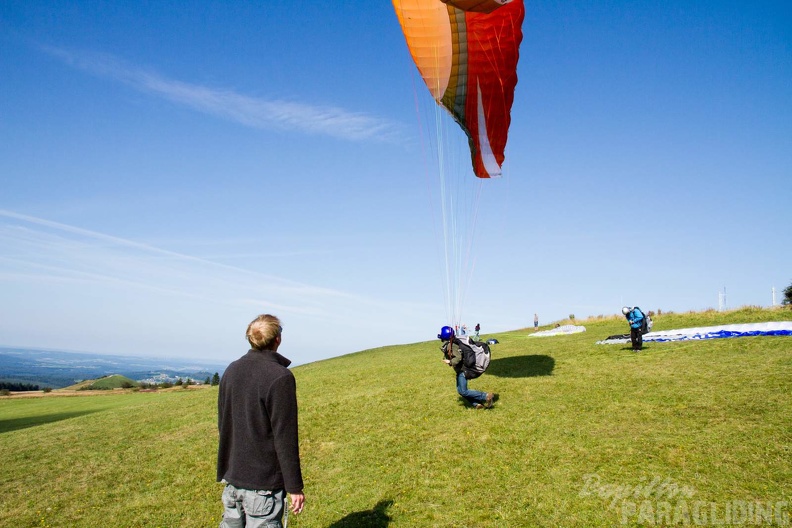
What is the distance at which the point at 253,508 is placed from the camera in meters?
3.92

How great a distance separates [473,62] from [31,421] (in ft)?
73.2

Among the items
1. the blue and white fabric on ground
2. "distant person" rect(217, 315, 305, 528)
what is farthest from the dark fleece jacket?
the blue and white fabric on ground

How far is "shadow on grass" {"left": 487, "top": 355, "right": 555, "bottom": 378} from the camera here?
49.1ft

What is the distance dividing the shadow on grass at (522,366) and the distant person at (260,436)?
11849mm

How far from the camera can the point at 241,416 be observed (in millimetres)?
3982

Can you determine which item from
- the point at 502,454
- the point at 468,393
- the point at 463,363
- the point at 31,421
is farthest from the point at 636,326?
the point at 31,421

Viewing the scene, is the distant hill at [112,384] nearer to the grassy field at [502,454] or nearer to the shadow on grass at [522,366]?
the grassy field at [502,454]

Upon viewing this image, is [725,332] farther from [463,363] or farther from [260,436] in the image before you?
[260,436]

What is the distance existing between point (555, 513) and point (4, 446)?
Answer: 15.6m

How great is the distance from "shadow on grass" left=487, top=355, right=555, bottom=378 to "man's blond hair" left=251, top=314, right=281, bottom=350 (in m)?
11.9

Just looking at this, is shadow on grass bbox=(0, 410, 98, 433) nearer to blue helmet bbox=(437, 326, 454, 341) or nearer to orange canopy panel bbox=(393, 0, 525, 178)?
blue helmet bbox=(437, 326, 454, 341)

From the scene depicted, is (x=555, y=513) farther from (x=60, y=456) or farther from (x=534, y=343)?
(x=534, y=343)

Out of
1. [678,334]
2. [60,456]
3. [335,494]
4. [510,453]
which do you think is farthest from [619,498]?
[678,334]

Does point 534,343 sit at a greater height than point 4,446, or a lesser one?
greater
